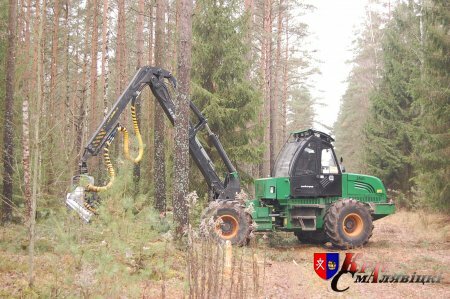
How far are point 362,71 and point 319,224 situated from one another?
99.2 ft

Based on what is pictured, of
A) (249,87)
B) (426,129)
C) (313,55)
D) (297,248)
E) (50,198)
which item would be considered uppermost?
(313,55)

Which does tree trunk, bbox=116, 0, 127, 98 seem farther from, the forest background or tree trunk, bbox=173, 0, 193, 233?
tree trunk, bbox=173, 0, 193, 233

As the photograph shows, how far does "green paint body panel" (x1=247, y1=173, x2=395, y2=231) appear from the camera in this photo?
12.0 metres

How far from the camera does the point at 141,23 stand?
65.0 ft

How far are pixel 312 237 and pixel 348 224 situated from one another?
1.42 metres

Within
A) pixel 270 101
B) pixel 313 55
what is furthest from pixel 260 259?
pixel 313 55

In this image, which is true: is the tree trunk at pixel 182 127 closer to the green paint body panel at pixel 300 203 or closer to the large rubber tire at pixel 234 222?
the large rubber tire at pixel 234 222

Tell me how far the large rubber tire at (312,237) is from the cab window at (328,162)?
1.79 m

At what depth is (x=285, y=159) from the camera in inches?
501

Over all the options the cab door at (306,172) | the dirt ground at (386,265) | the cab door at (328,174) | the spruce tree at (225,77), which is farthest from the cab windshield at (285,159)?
the dirt ground at (386,265)

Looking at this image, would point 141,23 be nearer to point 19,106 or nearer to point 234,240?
point 19,106

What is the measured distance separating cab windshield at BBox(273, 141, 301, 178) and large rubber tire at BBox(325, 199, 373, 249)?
5.05 feet

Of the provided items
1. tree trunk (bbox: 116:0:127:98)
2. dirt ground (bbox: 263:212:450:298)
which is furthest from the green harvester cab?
tree trunk (bbox: 116:0:127:98)

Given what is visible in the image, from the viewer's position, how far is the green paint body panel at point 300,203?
473 inches
